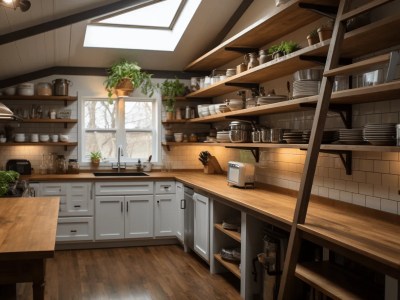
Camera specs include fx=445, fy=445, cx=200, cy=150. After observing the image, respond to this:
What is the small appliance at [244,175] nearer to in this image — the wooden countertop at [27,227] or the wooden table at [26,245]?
the wooden countertop at [27,227]

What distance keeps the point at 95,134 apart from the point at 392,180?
4541mm

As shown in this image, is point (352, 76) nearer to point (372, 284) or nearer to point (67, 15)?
point (372, 284)

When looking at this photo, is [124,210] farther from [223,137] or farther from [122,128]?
[223,137]

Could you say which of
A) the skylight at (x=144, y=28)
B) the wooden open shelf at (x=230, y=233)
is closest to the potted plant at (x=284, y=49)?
the wooden open shelf at (x=230, y=233)

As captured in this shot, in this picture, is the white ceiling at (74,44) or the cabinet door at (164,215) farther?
the cabinet door at (164,215)

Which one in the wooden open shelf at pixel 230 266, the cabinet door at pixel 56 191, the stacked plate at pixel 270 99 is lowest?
the wooden open shelf at pixel 230 266

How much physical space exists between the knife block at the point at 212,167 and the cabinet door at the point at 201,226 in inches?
49.2

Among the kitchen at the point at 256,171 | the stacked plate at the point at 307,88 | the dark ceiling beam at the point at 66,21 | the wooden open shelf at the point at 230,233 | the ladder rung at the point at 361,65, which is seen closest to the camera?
the ladder rung at the point at 361,65

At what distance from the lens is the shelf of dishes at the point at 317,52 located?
2.57m

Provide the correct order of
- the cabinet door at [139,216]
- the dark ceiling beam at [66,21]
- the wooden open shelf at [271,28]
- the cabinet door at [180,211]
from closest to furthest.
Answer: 1. the wooden open shelf at [271,28]
2. the dark ceiling beam at [66,21]
3. the cabinet door at [180,211]
4. the cabinet door at [139,216]

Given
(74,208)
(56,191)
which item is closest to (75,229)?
(74,208)

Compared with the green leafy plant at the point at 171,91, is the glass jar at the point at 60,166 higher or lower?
lower

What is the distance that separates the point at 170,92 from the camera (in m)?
6.43

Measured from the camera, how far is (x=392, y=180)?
9.53 feet
